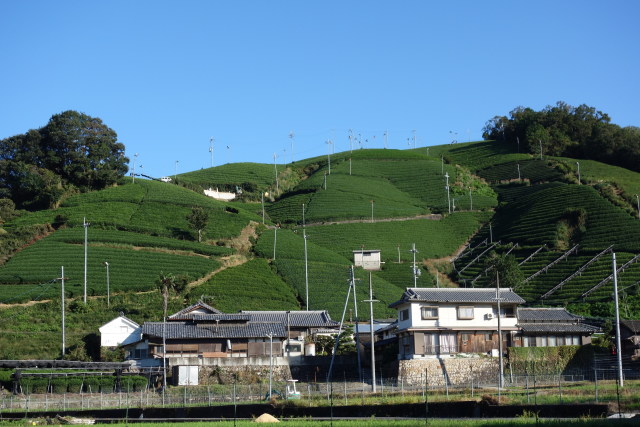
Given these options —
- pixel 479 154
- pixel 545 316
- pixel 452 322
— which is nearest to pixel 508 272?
pixel 545 316

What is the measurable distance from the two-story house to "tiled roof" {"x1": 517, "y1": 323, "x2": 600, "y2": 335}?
3.01 ft

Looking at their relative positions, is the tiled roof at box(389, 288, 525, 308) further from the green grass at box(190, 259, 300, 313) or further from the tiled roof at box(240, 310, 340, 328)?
the green grass at box(190, 259, 300, 313)

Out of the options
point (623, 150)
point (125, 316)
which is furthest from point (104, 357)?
point (623, 150)

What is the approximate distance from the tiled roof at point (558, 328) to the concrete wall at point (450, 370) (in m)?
3.45

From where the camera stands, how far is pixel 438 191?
11781 cm

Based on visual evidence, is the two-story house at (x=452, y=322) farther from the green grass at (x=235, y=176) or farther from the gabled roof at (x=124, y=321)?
the green grass at (x=235, y=176)

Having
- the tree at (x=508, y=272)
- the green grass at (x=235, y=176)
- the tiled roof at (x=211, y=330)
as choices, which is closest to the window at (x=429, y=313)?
the tiled roof at (x=211, y=330)

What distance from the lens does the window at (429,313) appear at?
52.8 metres

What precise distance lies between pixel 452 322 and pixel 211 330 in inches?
654

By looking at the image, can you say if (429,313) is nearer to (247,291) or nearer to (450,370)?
(450,370)

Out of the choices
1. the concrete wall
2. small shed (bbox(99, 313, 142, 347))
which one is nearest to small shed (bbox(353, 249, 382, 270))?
small shed (bbox(99, 313, 142, 347))

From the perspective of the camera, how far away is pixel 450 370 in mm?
51125

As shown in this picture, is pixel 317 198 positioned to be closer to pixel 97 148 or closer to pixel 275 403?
pixel 97 148

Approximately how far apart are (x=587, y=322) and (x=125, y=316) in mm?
34186
